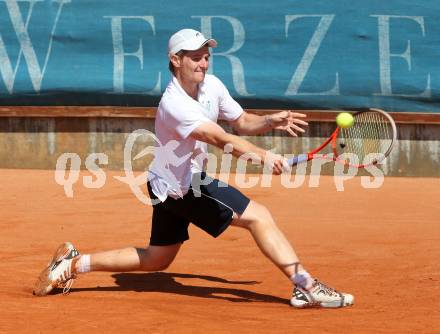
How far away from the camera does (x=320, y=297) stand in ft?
18.6

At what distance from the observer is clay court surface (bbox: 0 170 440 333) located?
525 cm

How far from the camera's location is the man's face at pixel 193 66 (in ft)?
18.8

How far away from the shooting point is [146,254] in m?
6.15

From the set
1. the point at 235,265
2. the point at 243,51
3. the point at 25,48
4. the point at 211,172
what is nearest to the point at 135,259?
the point at 235,265

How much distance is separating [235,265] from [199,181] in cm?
153

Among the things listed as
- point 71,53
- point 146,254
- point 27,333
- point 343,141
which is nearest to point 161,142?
point 146,254

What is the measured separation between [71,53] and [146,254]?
6346 mm

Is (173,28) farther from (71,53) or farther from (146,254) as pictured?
(146,254)

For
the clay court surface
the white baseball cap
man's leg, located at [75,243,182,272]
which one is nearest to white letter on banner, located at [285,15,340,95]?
the clay court surface

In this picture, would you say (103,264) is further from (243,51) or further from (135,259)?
Result: (243,51)

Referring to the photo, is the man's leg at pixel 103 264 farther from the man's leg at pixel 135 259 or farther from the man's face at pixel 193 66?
the man's face at pixel 193 66

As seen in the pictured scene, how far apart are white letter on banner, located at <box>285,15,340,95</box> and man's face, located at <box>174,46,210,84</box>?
5.99 m

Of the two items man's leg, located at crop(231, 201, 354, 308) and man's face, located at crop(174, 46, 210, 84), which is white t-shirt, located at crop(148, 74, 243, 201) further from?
man's leg, located at crop(231, 201, 354, 308)

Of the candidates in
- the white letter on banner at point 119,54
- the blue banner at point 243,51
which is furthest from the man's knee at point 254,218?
the white letter on banner at point 119,54
